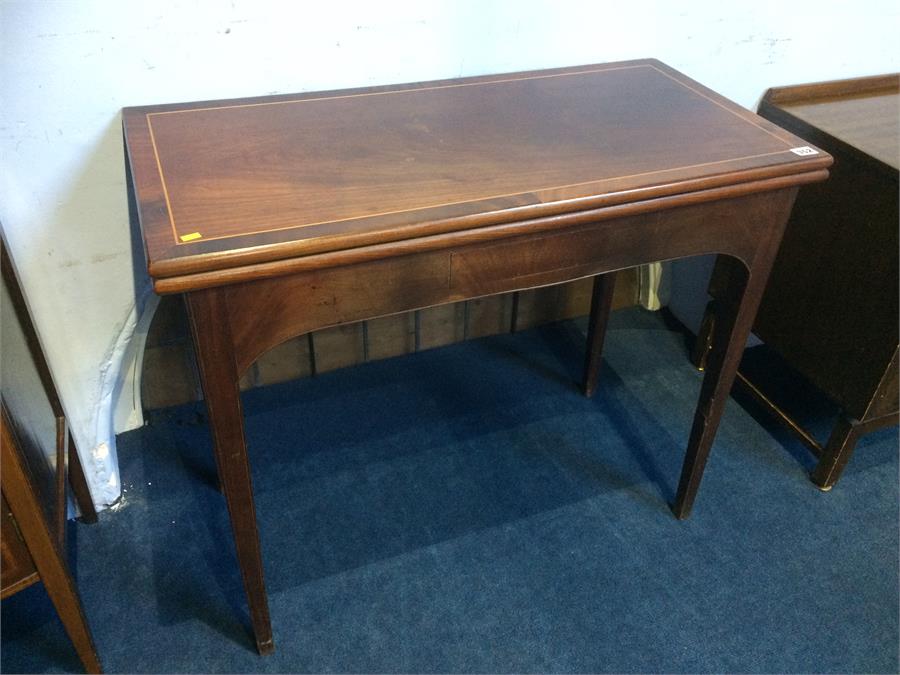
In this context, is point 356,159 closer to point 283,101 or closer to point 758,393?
point 283,101

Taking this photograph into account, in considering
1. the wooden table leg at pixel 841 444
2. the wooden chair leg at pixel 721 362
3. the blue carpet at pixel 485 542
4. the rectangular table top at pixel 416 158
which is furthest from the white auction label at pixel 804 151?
the blue carpet at pixel 485 542

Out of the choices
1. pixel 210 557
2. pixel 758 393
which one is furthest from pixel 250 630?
pixel 758 393

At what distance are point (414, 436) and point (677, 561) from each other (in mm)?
603

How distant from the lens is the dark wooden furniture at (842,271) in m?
1.49

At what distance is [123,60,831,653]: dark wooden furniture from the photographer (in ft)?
3.18

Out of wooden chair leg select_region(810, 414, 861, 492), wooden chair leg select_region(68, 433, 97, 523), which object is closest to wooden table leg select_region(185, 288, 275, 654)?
wooden chair leg select_region(68, 433, 97, 523)

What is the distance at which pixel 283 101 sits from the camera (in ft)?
4.40

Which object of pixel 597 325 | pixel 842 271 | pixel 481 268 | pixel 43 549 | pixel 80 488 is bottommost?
pixel 80 488

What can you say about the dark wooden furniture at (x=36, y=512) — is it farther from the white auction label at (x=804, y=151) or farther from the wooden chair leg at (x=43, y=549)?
the white auction label at (x=804, y=151)

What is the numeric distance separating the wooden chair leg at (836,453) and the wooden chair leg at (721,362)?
0.31m

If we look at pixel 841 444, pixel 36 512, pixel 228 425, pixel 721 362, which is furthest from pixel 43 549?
pixel 841 444

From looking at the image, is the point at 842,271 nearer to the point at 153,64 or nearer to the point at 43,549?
the point at 153,64

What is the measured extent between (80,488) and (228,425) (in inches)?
24.0

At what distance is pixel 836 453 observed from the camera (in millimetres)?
1646
